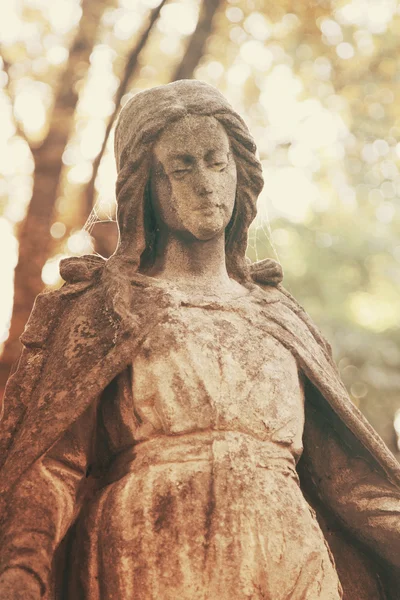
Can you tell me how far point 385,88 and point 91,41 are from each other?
358 cm

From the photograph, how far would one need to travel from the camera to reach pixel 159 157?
441 centimetres

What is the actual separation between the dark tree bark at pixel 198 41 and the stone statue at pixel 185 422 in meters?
6.48

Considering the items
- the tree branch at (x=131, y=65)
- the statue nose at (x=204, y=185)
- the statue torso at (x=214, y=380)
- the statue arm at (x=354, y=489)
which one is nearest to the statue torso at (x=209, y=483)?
the statue torso at (x=214, y=380)

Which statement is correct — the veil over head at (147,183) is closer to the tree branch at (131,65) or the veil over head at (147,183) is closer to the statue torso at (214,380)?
the statue torso at (214,380)

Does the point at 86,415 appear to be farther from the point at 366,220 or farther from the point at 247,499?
the point at 366,220

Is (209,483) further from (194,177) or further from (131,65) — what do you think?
(131,65)

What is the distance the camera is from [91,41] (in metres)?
10.6

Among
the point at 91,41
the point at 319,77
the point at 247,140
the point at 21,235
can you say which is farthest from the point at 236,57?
the point at 247,140

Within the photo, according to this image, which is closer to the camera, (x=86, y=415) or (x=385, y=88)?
(x=86, y=415)

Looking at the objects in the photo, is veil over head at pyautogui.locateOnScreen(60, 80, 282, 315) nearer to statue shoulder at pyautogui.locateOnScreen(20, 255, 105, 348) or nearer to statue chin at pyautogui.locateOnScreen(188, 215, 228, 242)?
statue shoulder at pyautogui.locateOnScreen(20, 255, 105, 348)

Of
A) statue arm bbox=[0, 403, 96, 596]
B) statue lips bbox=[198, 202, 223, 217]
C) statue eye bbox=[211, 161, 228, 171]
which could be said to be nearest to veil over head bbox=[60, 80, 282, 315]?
statue eye bbox=[211, 161, 228, 171]

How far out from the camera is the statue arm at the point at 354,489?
13.1ft

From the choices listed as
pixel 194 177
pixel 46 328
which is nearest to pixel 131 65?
pixel 194 177

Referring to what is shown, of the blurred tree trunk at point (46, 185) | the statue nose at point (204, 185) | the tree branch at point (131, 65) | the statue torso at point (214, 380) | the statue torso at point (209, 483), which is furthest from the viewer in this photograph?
the tree branch at point (131, 65)
